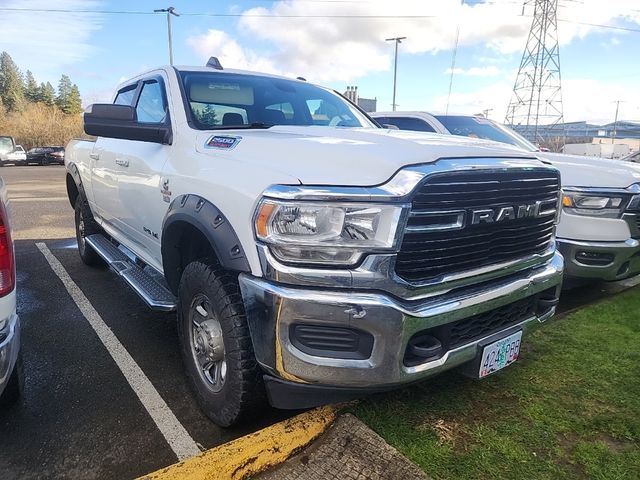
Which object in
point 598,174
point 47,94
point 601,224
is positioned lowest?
point 601,224

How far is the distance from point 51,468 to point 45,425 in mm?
403

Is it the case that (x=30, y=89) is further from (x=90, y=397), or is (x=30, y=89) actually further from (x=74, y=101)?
(x=90, y=397)

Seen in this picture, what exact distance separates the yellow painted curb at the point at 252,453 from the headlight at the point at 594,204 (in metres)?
3.14

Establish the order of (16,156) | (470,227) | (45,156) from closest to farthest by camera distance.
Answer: (470,227) → (16,156) → (45,156)

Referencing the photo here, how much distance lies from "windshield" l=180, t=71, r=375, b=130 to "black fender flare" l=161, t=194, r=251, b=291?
0.68 m

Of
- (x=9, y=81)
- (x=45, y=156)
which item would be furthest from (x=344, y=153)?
(x=9, y=81)

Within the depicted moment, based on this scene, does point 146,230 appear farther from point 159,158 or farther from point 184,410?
point 184,410

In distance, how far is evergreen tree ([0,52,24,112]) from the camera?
282 feet

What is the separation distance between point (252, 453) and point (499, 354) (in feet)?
4.38

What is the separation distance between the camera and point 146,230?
3.61 meters

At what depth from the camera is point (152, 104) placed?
3.79 m

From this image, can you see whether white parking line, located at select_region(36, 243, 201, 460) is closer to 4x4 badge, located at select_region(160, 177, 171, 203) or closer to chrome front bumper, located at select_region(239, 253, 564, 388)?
chrome front bumper, located at select_region(239, 253, 564, 388)

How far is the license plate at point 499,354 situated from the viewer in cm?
240

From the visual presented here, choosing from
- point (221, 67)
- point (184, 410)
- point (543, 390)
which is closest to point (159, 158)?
point (221, 67)
